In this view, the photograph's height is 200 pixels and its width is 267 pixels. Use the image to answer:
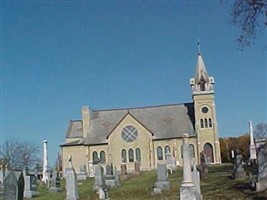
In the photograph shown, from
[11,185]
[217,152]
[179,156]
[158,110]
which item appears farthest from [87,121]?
[11,185]

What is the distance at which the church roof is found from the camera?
67.6 m

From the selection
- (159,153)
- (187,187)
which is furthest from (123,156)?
(187,187)

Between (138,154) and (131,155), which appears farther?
(131,155)

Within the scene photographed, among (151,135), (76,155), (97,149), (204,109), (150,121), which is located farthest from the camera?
(150,121)

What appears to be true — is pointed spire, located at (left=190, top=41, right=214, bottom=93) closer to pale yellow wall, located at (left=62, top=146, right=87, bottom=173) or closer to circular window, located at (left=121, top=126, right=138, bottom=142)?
circular window, located at (left=121, top=126, right=138, bottom=142)

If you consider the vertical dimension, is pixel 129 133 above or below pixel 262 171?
above

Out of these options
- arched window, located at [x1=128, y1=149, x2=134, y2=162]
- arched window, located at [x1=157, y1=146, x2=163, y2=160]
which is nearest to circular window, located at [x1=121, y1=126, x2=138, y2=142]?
arched window, located at [x1=128, y1=149, x2=134, y2=162]

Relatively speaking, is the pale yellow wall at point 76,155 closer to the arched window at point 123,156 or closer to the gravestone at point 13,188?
the arched window at point 123,156

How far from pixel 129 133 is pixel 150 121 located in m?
4.82

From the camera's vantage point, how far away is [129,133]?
6712cm

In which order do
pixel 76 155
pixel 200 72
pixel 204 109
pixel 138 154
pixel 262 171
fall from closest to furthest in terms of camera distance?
pixel 262 171
pixel 138 154
pixel 204 109
pixel 76 155
pixel 200 72

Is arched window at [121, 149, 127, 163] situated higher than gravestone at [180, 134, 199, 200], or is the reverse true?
arched window at [121, 149, 127, 163]

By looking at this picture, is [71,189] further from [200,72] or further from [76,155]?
[200,72]

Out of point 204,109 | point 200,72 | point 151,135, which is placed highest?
point 200,72
